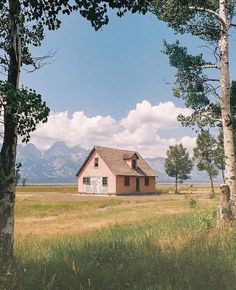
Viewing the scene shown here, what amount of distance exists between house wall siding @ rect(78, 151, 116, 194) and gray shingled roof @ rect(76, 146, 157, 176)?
0.69 m

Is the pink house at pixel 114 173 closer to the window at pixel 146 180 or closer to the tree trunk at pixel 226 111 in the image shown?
the window at pixel 146 180

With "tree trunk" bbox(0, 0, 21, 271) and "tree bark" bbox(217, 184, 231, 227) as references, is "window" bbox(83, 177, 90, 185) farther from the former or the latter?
"tree trunk" bbox(0, 0, 21, 271)

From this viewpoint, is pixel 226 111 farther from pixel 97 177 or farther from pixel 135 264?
pixel 97 177

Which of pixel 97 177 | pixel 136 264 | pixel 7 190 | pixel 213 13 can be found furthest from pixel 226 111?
pixel 97 177

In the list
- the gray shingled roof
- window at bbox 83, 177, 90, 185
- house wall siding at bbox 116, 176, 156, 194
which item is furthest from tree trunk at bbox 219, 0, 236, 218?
window at bbox 83, 177, 90, 185

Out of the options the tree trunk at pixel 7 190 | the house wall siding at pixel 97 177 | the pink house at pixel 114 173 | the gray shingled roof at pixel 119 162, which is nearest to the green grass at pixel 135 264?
the tree trunk at pixel 7 190

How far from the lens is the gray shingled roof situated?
6619 cm

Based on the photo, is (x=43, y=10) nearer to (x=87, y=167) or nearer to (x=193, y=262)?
(x=193, y=262)

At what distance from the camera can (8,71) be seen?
8.51 metres

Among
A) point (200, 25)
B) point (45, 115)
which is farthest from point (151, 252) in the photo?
point (200, 25)

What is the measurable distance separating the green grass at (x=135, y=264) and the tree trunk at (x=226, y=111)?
8.82 feet

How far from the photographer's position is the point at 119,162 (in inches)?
2707

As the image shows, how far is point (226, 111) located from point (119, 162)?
5362 cm

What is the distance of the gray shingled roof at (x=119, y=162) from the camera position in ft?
217
